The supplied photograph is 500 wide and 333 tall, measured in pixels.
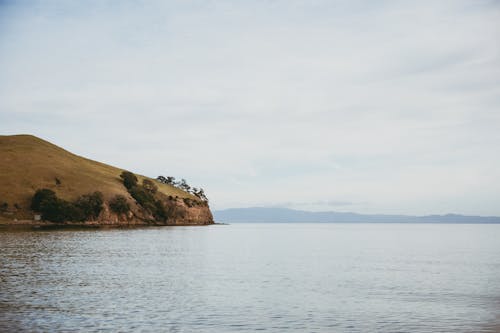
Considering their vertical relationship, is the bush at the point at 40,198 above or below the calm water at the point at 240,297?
above

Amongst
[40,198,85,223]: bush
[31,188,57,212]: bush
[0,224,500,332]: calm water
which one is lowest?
[0,224,500,332]: calm water

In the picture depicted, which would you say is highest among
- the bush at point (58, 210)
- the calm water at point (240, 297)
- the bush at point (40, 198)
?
the bush at point (40, 198)

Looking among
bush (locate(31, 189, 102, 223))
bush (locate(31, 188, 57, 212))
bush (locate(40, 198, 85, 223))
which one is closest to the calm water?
bush (locate(40, 198, 85, 223))

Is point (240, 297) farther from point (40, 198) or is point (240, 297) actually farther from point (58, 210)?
point (40, 198)

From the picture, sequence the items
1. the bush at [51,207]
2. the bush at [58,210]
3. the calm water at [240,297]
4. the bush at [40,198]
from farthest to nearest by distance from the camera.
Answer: the bush at [40,198] < the bush at [51,207] < the bush at [58,210] < the calm water at [240,297]

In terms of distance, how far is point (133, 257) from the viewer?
73.3m

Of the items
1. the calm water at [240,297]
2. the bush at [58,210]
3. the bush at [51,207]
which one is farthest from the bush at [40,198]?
the calm water at [240,297]

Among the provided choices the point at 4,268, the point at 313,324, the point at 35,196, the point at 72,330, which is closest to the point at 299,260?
the point at 4,268

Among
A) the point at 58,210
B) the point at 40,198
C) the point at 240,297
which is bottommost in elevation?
the point at 240,297

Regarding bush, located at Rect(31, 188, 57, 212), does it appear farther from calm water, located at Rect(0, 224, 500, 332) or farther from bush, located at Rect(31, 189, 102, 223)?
calm water, located at Rect(0, 224, 500, 332)

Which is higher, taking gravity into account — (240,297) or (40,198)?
(40,198)

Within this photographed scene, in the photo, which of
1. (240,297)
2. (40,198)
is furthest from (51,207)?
(240,297)

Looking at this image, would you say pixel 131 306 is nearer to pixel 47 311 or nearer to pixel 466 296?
pixel 47 311

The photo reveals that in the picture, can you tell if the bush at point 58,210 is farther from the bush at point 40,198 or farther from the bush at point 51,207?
the bush at point 40,198
